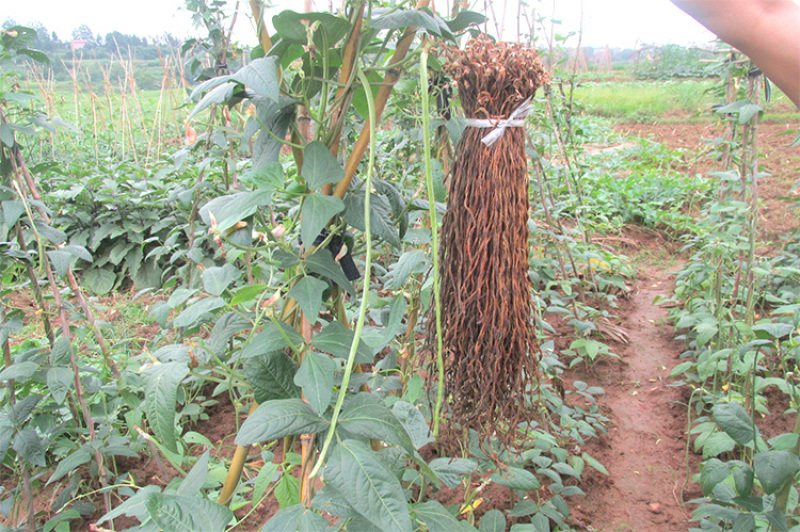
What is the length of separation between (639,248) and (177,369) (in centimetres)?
484

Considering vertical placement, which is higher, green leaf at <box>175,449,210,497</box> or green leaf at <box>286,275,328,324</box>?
green leaf at <box>286,275,328,324</box>

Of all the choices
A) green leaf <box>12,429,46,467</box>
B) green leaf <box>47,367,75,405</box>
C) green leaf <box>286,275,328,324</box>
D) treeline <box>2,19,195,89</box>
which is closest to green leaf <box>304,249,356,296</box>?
green leaf <box>286,275,328,324</box>

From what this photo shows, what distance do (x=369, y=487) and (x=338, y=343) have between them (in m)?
0.28

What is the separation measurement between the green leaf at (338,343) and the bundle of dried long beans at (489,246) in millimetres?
164

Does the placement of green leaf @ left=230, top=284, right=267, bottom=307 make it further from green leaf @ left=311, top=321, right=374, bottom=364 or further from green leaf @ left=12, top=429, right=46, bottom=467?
green leaf @ left=12, top=429, right=46, bottom=467

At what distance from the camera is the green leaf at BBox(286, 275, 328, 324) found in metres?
0.93

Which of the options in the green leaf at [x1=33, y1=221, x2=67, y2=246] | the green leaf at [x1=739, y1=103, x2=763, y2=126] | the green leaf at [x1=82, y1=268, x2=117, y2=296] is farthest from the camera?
the green leaf at [x1=82, y1=268, x2=117, y2=296]

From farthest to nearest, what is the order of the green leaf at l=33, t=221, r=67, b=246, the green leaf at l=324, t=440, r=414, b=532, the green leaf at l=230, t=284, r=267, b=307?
the green leaf at l=33, t=221, r=67, b=246, the green leaf at l=230, t=284, r=267, b=307, the green leaf at l=324, t=440, r=414, b=532

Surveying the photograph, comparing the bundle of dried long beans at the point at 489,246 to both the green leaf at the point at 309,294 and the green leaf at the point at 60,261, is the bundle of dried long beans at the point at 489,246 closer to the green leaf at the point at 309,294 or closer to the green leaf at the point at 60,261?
the green leaf at the point at 309,294

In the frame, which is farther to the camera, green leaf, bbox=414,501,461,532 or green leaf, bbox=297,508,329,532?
green leaf, bbox=414,501,461,532

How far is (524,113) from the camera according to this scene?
2.91 feet

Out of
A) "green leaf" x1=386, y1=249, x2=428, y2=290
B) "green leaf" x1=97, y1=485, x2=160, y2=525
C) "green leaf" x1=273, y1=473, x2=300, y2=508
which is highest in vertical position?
"green leaf" x1=386, y1=249, x2=428, y2=290

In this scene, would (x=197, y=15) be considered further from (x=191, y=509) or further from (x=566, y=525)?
(x=566, y=525)

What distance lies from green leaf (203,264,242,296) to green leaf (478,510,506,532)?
3.17 ft
